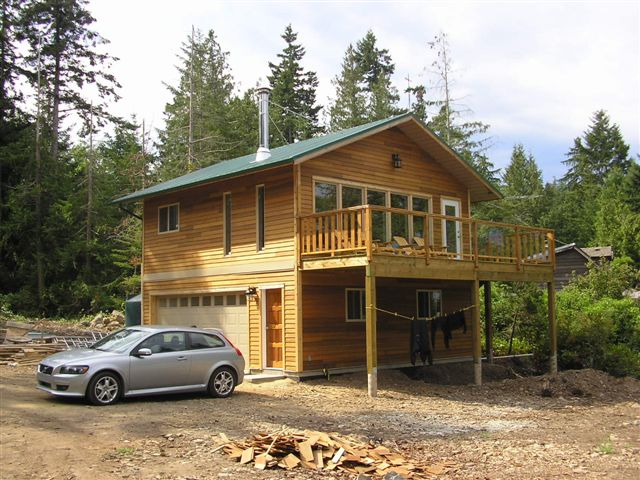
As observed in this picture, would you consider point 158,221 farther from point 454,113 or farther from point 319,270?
point 454,113

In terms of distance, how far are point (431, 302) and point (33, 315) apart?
73.8ft

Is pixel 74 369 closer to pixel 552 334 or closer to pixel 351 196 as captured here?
pixel 351 196

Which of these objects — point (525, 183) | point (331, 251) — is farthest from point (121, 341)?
point (525, 183)

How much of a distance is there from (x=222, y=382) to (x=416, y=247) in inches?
249

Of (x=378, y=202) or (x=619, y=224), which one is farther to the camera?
(x=619, y=224)

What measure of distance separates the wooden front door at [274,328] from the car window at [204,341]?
359cm

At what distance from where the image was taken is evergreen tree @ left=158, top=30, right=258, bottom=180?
136 feet

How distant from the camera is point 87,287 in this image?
34531 millimetres

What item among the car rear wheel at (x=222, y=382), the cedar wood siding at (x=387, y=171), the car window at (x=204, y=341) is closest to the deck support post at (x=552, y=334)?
the cedar wood siding at (x=387, y=171)

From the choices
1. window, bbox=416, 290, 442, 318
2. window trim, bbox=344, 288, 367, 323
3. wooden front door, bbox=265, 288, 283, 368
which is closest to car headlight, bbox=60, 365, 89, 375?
wooden front door, bbox=265, 288, 283, 368

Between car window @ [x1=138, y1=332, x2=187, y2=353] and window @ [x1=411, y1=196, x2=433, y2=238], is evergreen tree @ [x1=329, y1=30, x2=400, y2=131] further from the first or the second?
car window @ [x1=138, y1=332, x2=187, y2=353]

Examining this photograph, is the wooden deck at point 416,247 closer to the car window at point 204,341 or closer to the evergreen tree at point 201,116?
the car window at point 204,341

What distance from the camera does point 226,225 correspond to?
18.8 m

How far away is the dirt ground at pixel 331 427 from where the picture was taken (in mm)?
7945
